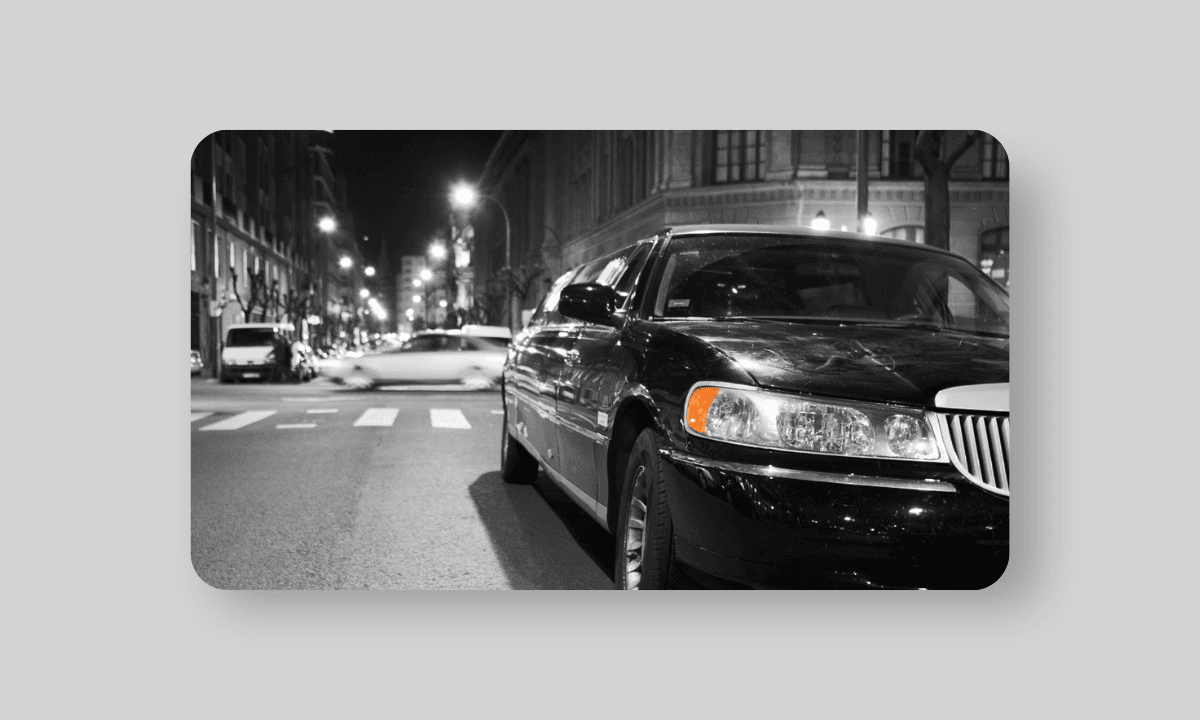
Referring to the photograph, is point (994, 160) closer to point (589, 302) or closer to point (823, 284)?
point (823, 284)

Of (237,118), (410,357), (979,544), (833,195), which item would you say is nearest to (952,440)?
(979,544)

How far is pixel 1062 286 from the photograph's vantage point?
491cm

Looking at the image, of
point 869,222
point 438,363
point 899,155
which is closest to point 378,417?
point 438,363

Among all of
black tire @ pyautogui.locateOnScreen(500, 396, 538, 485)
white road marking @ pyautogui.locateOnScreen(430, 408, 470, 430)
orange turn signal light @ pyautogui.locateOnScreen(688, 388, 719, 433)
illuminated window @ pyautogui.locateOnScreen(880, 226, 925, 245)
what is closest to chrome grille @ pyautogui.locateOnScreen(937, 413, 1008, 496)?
orange turn signal light @ pyautogui.locateOnScreen(688, 388, 719, 433)

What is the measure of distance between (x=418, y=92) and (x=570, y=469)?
1.82 metres

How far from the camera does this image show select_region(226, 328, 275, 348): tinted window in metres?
9.92

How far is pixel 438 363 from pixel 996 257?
525 inches

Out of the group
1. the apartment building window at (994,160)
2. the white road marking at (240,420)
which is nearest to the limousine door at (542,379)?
the apartment building window at (994,160)

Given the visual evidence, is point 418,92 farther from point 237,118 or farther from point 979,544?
point 979,544

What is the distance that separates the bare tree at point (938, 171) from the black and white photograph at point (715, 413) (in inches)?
1.0

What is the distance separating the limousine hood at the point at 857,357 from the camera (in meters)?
3.48

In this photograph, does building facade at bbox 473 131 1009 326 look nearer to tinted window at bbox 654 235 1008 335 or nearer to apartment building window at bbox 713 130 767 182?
apartment building window at bbox 713 130 767 182

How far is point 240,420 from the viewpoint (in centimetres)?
1069

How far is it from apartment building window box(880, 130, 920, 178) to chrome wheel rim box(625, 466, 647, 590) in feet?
10.3
